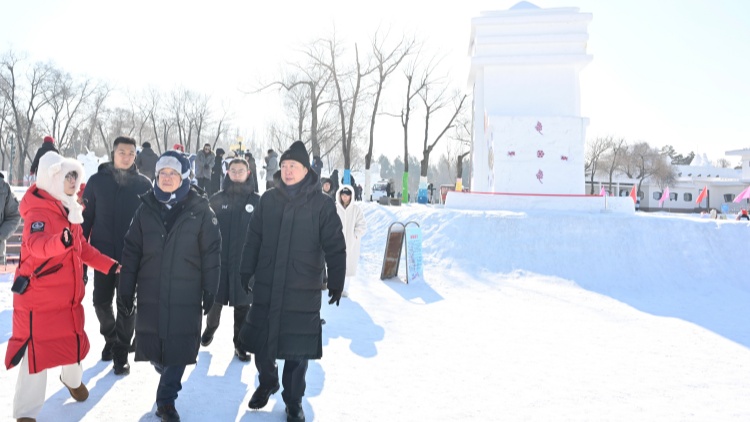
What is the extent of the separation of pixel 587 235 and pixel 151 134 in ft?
187

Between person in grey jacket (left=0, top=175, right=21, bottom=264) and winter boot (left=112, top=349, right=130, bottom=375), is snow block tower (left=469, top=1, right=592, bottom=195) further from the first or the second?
winter boot (left=112, top=349, right=130, bottom=375)

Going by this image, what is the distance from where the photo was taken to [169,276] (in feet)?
11.6

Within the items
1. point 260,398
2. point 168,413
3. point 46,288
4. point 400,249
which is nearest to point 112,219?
point 46,288

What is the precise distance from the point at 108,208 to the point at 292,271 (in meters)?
2.06

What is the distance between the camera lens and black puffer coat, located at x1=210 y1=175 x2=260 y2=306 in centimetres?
500

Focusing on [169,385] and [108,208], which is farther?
[108,208]

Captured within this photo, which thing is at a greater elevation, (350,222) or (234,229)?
(234,229)

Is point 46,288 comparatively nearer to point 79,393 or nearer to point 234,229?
point 79,393

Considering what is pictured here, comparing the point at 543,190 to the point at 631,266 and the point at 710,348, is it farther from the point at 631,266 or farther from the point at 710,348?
the point at 710,348

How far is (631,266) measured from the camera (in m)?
11.4

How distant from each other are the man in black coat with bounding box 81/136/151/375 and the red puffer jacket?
0.95 meters

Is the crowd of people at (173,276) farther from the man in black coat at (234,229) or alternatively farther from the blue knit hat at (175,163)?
the man in black coat at (234,229)

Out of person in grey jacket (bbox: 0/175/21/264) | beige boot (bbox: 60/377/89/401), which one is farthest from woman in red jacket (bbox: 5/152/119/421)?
person in grey jacket (bbox: 0/175/21/264)

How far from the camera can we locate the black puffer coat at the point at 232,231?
16.4 feet
